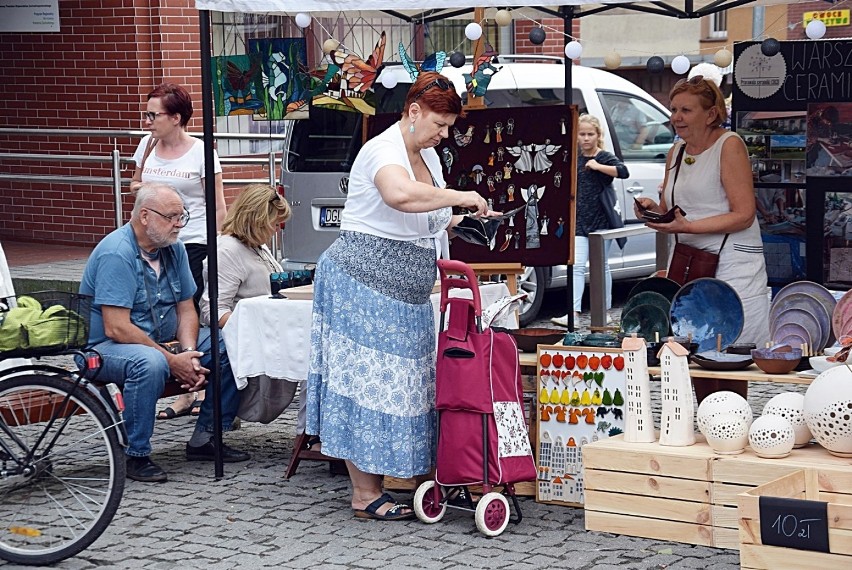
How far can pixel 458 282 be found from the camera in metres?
5.41

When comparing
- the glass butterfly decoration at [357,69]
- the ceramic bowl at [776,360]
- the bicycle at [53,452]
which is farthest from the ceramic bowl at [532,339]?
the glass butterfly decoration at [357,69]

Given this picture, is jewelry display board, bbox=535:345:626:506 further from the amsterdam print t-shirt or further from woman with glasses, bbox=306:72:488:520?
the amsterdam print t-shirt

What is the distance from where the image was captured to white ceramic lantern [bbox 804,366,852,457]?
15.6 feet

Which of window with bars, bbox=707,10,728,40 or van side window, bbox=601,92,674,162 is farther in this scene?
window with bars, bbox=707,10,728,40

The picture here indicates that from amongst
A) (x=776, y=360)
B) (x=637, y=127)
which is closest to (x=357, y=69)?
(x=776, y=360)

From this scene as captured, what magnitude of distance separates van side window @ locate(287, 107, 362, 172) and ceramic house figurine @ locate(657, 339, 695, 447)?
4.41m

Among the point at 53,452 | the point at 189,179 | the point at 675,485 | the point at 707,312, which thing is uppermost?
Result: the point at 189,179

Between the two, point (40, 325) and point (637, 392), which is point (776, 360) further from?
point (40, 325)

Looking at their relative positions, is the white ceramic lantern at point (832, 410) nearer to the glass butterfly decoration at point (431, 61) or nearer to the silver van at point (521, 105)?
the glass butterfly decoration at point (431, 61)

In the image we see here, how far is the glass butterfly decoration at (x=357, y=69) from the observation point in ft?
23.5

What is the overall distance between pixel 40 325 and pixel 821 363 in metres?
2.97

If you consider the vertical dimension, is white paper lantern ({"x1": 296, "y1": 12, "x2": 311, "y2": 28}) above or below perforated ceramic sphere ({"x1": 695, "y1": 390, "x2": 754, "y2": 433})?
above

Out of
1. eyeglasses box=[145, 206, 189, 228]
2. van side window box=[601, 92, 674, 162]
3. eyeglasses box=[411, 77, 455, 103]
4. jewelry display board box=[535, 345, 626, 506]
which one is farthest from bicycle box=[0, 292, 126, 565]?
van side window box=[601, 92, 674, 162]

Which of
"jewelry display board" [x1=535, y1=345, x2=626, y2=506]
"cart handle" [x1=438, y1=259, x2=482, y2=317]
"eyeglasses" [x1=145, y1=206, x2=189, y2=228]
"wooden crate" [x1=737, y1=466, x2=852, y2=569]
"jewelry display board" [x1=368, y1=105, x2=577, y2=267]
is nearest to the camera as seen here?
"wooden crate" [x1=737, y1=466, x2=852, y2=569]
